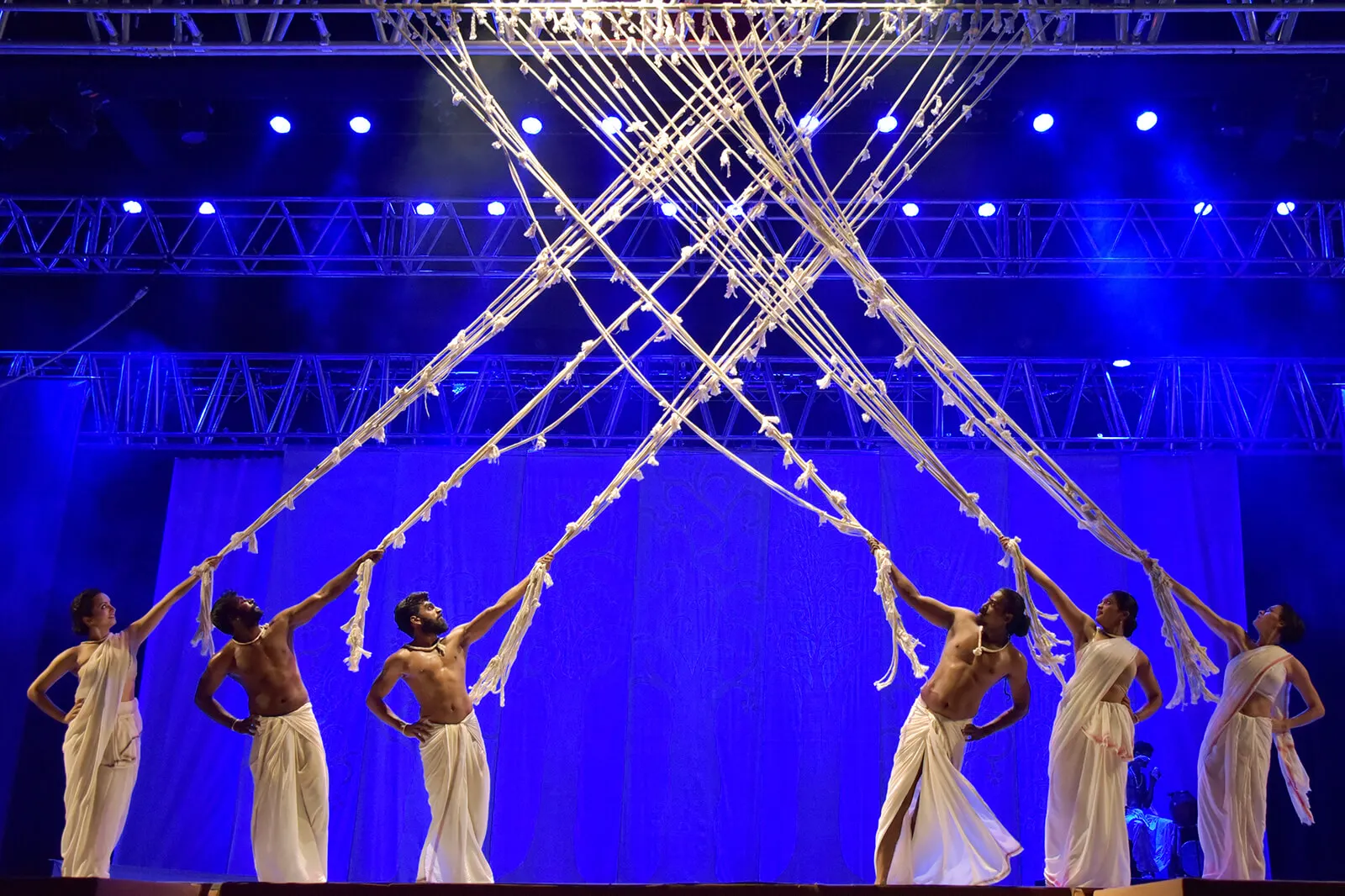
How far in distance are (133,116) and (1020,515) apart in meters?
6.63

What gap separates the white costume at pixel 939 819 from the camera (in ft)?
15.2

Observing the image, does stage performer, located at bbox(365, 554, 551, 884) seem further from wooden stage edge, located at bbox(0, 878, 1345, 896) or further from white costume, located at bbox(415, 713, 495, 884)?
wooden stage edge, located at bbox(0, 878, 1345, 896)

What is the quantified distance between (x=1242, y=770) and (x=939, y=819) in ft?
5.00

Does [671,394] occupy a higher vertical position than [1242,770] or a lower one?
higher

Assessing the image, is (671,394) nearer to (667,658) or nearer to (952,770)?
(667,658)

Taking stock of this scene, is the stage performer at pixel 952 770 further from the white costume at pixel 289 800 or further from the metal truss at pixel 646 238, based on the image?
the metal truss at pixel 646 238

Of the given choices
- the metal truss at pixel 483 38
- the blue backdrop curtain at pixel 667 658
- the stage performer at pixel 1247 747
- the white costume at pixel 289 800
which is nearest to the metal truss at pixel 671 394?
the blue backdrop curtain at pixel 667 658

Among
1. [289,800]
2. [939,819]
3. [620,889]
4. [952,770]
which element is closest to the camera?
[620,889]

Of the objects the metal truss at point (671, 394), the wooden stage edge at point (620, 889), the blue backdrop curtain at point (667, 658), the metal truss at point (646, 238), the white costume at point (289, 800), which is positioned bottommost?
the wooden stage edge at point (620, 889)

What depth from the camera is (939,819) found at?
4742 mm

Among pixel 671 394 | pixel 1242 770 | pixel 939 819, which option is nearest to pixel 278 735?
pixel 939 819

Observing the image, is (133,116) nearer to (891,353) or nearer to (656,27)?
(656,27)

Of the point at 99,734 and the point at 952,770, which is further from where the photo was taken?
the point at 99,734

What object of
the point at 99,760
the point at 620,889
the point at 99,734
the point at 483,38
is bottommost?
the point at 620,889
